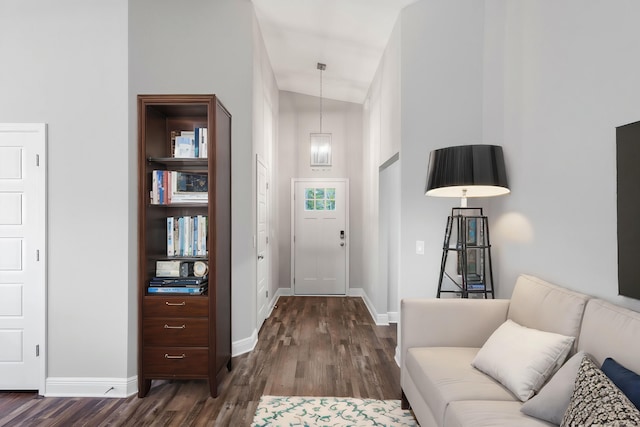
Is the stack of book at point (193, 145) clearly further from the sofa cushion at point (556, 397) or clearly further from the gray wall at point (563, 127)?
the sofa cushion at point (556, 397)

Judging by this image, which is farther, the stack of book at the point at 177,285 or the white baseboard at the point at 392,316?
the white baseboard at the point at 392,316

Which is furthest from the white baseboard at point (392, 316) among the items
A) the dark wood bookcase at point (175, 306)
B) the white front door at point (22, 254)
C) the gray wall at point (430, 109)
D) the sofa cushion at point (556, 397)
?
the white front door at point (22, 254)

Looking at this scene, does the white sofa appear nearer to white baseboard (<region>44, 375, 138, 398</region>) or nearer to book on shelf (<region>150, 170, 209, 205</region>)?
book on shelf (<region>150, 170, 209, 205</region>)

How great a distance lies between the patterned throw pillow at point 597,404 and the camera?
1201 mm

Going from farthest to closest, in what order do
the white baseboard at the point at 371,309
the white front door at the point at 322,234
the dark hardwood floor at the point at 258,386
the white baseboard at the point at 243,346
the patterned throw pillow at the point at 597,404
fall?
the white front door at the point at 322,234 < the white baseboard at the point at 371,309 < the white baseboard at the point at 243,346 < the dark hardwood floor at the point at 258,386 < the patterned throw pillow at the point at 597,404

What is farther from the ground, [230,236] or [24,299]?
[230,236]

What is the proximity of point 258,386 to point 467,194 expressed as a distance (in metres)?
2.22

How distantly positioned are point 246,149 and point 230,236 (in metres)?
0.87

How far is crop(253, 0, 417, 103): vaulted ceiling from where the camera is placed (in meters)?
3.65

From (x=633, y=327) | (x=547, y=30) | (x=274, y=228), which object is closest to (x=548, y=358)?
(x=633, y=327)

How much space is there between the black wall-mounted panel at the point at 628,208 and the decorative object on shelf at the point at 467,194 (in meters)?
0.94

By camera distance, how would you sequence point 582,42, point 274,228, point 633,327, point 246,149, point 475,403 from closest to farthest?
point 633,327 < point 475,403 < point 582,42 < point 246,149 < point 274,228

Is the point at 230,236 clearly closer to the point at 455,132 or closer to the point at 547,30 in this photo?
the point at 455,132

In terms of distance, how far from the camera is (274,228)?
19.5 ft
